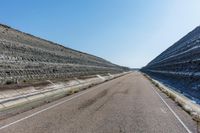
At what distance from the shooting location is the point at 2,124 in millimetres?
9062

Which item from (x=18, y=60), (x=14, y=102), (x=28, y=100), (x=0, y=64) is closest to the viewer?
(x=14, y=102)

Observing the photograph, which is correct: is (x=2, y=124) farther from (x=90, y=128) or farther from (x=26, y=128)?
(x=90, y=128)

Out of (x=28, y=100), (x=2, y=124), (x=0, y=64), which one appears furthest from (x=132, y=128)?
(x=0, y=64)

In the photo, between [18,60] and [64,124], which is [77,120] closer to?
[64,124]

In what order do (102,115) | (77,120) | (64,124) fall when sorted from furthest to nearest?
(102,115), (77,120), (64,124)

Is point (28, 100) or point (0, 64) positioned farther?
point (0, 64)

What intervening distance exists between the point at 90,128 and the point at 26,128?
2.24 meters

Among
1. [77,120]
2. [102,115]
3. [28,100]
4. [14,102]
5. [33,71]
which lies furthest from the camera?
[33,71]

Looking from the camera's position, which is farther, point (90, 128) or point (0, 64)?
point (0, 64)

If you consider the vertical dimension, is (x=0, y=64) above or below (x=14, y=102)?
above

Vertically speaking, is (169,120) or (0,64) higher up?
(0,64)

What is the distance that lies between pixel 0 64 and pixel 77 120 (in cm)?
1626

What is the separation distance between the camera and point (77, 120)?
31.8 feet

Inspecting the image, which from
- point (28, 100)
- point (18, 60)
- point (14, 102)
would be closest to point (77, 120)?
point (14, 102)
